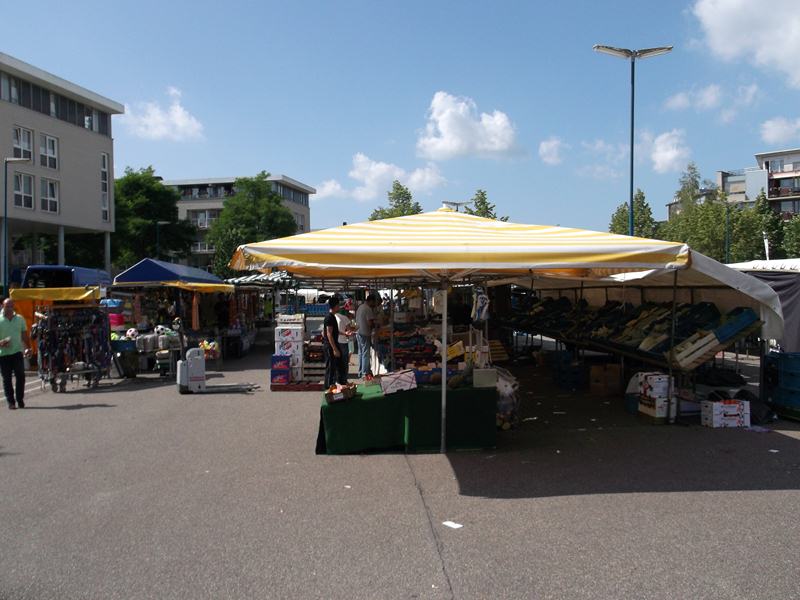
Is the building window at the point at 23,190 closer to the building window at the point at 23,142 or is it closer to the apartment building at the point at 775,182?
the building window at the point at 23,142

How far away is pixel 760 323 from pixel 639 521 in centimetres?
531

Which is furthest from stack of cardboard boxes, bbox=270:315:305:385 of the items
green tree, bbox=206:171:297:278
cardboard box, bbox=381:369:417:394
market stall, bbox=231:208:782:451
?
green tree, bbox=206:171:297:278

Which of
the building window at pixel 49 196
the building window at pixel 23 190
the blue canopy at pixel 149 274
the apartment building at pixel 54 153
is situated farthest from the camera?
the building window at pixel 49 196

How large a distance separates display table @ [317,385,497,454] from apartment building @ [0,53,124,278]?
114 feet

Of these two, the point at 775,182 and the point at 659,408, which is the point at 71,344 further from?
the point at 775,182

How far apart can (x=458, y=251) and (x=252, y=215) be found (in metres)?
59.7

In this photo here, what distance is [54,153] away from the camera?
4228cm

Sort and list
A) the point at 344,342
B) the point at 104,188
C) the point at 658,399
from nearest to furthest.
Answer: the point at 658,399
the point at 344,342
the point at 104,188

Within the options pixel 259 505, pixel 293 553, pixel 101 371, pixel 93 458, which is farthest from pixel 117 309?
pixel 293 553

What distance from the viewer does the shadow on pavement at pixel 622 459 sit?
623 centimetres

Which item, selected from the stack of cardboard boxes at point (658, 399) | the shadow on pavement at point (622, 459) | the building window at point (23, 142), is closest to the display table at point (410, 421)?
the shadow on pavement at point (622, 459)

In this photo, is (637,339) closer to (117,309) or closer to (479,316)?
(479,316)

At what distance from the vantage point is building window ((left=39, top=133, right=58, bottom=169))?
134 feet

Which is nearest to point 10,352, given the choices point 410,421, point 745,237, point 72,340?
point 72,340
